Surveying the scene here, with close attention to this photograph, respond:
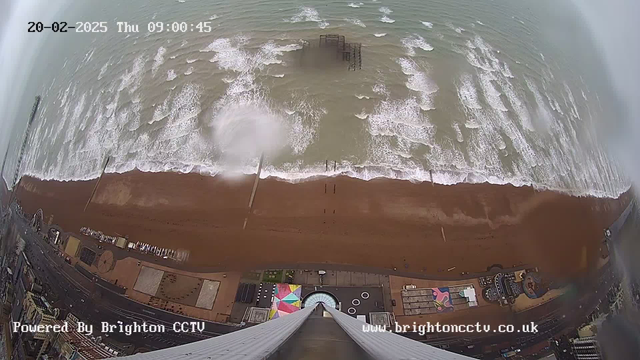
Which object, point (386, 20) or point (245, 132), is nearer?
point (245, 132)

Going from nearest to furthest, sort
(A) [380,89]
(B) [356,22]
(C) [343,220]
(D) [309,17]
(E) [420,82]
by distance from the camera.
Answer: (C) [343,220] < (A) [380,89] < (E) [420,82] < (B) [356,22] < (D) [309,17]

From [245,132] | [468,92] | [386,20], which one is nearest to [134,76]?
[245,132]

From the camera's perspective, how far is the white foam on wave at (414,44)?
608 inches

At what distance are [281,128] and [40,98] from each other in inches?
301

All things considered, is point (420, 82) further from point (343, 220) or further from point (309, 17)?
point (343, 220)

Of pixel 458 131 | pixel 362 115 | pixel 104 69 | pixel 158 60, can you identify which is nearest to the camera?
pixel 458 131

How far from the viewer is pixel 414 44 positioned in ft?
51.5

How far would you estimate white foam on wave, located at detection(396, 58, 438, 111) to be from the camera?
13555 millimetres

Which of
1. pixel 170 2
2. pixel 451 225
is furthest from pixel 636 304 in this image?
pixel 170 2

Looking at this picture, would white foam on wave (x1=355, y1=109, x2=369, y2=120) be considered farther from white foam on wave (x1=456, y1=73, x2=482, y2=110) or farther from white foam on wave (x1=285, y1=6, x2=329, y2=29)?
white foam on wave (x1=285, y1=6, x2=329, y2=29)

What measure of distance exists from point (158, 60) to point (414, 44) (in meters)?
10.4

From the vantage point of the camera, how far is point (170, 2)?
17422 mm

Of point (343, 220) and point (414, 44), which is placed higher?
point (414, 44)

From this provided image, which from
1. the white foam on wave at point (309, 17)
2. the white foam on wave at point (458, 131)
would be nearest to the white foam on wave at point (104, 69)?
the white foam on wave at point (309, 17)
